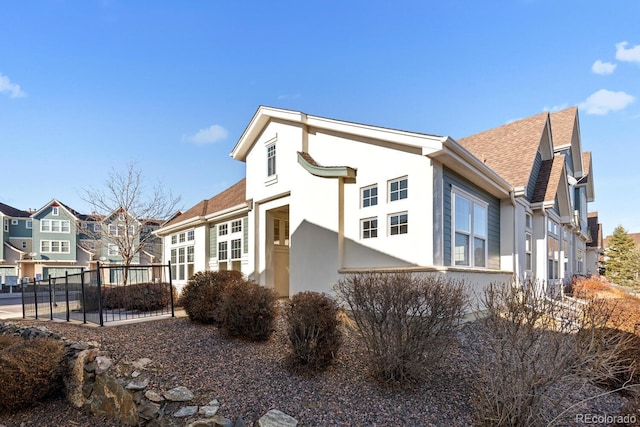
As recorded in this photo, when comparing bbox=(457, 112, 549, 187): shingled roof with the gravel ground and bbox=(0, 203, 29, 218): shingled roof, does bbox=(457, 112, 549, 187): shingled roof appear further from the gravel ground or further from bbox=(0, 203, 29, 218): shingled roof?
bbox=(0, 203, 29, 218): shingled roof

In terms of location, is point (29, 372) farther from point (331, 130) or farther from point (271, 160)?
point (331, 130)

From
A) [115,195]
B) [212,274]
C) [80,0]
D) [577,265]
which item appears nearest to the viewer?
[212,274]

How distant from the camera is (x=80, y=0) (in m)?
10.0

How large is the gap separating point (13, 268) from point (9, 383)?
44.4m

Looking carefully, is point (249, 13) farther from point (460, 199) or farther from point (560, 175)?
point (560, 175)

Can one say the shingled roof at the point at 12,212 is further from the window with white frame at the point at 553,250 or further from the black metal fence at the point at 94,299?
the window with white frame at the point at 553,250

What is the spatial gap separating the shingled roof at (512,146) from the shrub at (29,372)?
41.0 ft

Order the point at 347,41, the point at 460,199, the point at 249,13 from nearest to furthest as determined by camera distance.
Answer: the point at 460,199 < the point at 249,13 < the point at 347,41

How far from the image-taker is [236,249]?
45.8 ft

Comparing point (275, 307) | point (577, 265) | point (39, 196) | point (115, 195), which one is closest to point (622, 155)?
point (577, 265)

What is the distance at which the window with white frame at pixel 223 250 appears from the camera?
14.6 m

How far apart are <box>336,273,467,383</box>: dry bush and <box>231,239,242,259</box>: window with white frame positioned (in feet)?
31.4

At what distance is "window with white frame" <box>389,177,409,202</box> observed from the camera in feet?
27.8

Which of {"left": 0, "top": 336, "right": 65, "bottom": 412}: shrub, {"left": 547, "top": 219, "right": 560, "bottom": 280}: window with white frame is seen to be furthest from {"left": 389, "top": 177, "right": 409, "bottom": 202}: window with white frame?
{"left": 547, "top": 219, "right": 560, "bottom": 280}: window with white frame
